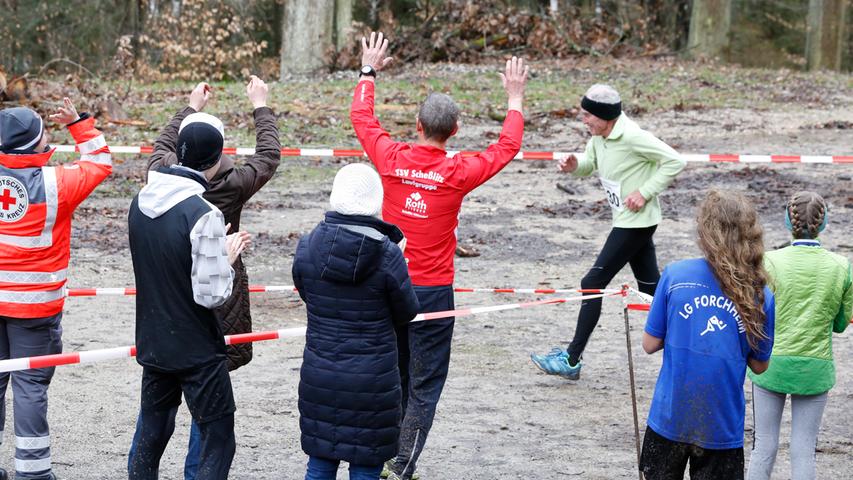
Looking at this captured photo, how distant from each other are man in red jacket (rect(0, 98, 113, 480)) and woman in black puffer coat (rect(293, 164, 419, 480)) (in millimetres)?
1564

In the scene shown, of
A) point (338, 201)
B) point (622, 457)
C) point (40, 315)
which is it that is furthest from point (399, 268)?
point (622, 457)

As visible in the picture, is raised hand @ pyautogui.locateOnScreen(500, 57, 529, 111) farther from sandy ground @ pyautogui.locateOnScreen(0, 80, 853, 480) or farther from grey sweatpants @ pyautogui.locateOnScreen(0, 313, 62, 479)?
grey sweatpants @ pyautogui.locateOnScreen(0, 313, 62, 479)

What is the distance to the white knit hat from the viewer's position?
467cm

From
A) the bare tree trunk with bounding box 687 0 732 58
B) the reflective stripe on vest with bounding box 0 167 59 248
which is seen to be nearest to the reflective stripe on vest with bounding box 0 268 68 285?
the reflective stripe on vest with bounding box 0 167 59 248

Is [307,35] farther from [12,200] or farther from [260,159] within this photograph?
[12,200]

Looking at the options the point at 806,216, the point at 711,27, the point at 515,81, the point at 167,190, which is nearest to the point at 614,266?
the point at 515,81

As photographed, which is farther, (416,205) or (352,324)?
(416,205)

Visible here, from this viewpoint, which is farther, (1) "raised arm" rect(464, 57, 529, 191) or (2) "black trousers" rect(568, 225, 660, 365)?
(2) "black trousers" rect(568, 225, 660, 365)

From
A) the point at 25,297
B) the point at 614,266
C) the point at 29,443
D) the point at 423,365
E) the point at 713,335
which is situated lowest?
the point at 29,443

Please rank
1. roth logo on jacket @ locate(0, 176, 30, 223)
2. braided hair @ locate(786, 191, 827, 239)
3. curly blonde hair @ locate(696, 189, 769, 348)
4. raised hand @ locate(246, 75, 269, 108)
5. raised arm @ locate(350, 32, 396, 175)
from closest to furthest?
curly blonde hair @ locate(696, 189, 769, 348) → braided hair @ locate(786, 191, 827, 239) → roth logo on jacket @ locate(0, 176, 30, 223) → raised arm @ locate(350, 32, 396, 175) → raised hand @ locate(246, 75, 269, 108)

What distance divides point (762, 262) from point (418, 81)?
63.5 ft

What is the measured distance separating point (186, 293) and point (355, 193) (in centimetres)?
87

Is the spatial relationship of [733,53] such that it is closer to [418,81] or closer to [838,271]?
[418,81]

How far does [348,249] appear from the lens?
4617mm
